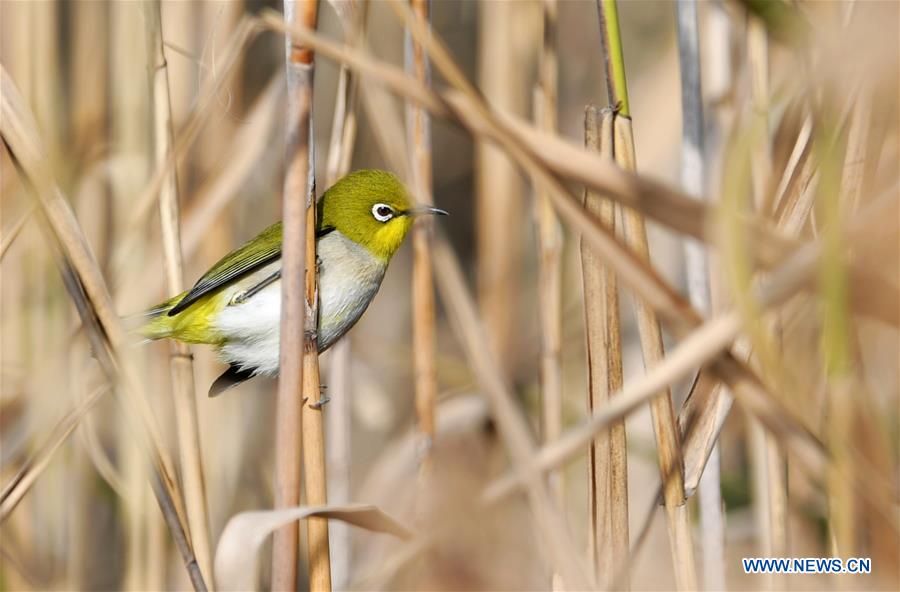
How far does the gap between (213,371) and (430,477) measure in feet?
3.47

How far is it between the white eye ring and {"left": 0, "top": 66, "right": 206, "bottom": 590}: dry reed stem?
41.5 inches

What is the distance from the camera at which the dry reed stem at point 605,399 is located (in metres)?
1.53

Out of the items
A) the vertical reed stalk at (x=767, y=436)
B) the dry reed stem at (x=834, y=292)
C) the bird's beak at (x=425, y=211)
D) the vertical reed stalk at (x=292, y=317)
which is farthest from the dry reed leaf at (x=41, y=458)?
the vertical reed stalk at (x=767, y=436)

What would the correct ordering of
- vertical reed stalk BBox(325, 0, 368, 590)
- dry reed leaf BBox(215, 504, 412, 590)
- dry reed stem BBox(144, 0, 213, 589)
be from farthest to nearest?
vertical reed stalk BBox(325, 0, 368, 590)
dry reed stem BBox(144, 0, 213, 589)
dry reed leaf BBox(215, 504, 412, 590)

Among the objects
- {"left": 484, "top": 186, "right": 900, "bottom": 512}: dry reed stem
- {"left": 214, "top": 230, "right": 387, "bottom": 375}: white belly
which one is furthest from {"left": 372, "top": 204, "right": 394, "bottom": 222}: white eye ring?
{"left": 484, "top": 186, "right": 900, "bottom": 512}: dry reed stem

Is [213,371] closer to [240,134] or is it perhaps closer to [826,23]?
[240,134]

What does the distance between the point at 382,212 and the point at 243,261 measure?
0.40 m

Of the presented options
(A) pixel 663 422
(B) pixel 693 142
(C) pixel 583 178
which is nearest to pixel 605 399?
(A) pixel 663 422

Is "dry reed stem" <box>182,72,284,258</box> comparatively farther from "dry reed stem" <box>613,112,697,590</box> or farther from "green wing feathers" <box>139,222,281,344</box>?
"dry reed stem" <box>613,112,697,590</box>

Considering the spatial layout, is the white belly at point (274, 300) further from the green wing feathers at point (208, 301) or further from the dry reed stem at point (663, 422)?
the dry reed stem at point (663, 422)

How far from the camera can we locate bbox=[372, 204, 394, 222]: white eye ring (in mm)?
2521

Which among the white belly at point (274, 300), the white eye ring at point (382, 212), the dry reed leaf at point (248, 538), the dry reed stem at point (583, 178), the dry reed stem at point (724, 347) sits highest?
the white eye ring at point (382, 212)

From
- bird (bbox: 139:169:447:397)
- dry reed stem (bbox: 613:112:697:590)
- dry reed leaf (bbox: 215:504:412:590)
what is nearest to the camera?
dry reed leaf (bbox: 215:504:412:590)

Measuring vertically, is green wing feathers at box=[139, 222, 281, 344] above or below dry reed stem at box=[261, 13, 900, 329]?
above
